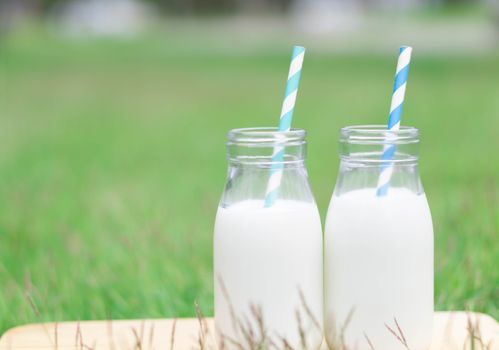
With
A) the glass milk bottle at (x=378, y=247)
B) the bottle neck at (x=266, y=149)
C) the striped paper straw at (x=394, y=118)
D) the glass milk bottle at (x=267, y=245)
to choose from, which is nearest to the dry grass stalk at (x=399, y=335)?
the glass milk bottle at (x=378, y=247)

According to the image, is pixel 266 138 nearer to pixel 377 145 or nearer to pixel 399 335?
pixel 377 145

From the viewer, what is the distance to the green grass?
318 centimetres

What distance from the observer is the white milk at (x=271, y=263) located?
2.05 metres

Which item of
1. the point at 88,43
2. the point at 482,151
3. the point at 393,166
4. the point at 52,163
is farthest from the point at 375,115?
the point at 88,43

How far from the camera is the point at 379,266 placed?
6.81 feet

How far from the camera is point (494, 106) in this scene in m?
7.18

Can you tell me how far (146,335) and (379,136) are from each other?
78 centimetres

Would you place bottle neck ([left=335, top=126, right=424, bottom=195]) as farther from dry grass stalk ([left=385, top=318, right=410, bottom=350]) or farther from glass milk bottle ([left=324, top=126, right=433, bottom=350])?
dry grass stalk ([left=385, top=318, right=410, bottom=350])

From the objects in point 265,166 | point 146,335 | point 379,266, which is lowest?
point 146,335

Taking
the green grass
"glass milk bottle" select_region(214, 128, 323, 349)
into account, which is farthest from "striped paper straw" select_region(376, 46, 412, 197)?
the green grass

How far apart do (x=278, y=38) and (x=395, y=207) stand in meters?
18.3

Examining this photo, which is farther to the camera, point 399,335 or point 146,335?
point 146,335

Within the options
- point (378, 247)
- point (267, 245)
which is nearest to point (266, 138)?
point (267, 245)

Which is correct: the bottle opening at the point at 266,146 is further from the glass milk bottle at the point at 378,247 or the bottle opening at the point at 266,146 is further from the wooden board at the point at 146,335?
the wooden board at the point at 146,335
